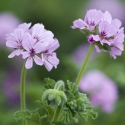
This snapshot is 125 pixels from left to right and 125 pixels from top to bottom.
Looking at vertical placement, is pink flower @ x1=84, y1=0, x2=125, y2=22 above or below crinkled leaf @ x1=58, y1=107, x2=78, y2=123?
above

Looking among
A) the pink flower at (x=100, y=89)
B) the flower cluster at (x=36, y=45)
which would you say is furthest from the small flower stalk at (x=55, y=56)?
the pink flower at (x=100, y=89)

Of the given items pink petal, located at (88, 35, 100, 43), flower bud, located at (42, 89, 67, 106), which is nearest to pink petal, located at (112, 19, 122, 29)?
pink petal, located at (88, 35, 100, 43)

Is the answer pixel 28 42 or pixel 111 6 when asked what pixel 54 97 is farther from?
pixel 111 6

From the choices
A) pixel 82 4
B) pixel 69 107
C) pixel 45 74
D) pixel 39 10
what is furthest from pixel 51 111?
pixel 82 4

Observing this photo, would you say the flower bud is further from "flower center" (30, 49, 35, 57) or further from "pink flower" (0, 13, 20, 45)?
"pink flower" (0, 13, 20, 45)

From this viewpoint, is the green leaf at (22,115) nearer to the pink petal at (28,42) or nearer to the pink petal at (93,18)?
the pink petal at (28,42)

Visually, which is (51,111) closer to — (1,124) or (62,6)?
(1,124)
